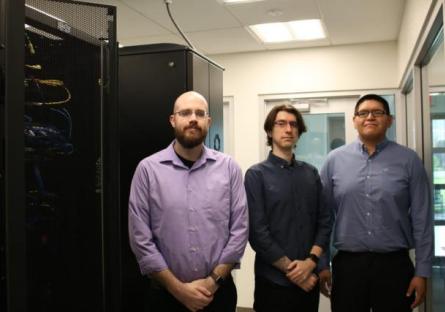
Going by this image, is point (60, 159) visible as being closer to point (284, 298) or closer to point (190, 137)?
point (190, 137)

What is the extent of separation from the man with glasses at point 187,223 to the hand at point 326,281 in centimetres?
53

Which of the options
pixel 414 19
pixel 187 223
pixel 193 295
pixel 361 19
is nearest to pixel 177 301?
pixel 193 295

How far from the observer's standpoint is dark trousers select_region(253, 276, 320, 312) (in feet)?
6.44

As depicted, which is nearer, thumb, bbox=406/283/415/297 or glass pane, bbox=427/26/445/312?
thumb, bbox=406/283/415/297

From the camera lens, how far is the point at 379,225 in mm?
2051

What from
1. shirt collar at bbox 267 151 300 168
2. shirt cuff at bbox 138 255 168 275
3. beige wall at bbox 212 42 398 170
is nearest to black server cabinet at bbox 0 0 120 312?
shirt cuff at bbox 138 255 168 275

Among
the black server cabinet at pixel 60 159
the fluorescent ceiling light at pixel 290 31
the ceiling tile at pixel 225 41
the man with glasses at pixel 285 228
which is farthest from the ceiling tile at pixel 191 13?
the black server cabinet at pixel 60 159

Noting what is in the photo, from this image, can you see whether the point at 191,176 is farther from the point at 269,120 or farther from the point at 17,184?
the point at 17,184

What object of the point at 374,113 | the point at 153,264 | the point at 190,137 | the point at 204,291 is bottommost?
the point at 204,291

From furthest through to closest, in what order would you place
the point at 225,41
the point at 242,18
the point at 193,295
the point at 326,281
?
the point at 225,41
the point at 242,18
the point at 326,281
the point at 193,295

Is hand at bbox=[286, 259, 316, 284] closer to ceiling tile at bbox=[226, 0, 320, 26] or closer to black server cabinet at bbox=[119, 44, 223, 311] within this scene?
black server cabinet at bbox=[119, 44, 223, 311]

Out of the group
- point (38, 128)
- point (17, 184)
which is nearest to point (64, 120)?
point (38, 128)

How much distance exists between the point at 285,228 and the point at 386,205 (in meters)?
0.49

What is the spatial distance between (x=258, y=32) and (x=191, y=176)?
7.15 feet
